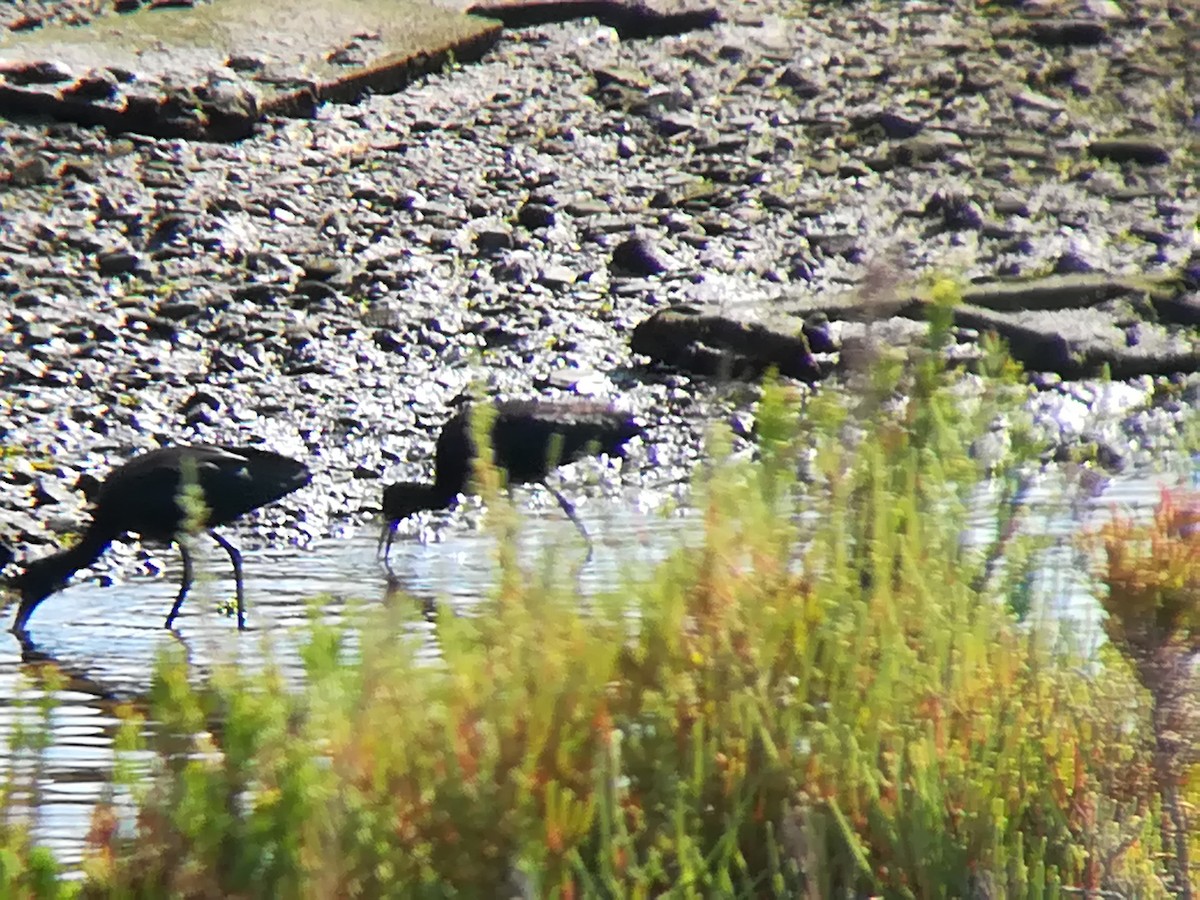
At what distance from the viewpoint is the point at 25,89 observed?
341 inches

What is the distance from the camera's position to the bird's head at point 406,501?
18.9ft

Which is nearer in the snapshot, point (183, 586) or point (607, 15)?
point (183, 586)

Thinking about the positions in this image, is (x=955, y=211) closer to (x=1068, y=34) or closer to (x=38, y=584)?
(x=1068, y=34)

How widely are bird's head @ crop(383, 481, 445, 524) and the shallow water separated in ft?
0.38

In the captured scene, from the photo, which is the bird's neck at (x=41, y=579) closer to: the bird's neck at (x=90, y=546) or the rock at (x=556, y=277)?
the bird's neck at (x=90, y=546)

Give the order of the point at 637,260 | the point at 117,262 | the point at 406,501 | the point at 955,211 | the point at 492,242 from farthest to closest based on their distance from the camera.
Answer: the point at 955,211 < the point at 492,242 < the point at 637,260 < the point at 117,262 < the point at 406,501

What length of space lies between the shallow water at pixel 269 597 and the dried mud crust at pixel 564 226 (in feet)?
1.10

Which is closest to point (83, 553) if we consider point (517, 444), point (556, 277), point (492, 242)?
point (517, 444)

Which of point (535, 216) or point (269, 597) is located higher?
point (535, 216)

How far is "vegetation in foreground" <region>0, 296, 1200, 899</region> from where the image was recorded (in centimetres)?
281

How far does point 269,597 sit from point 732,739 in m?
2.50

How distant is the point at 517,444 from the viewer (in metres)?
5.51

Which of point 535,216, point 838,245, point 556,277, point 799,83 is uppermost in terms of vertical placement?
point 799,83

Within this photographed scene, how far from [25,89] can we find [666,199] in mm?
2618
